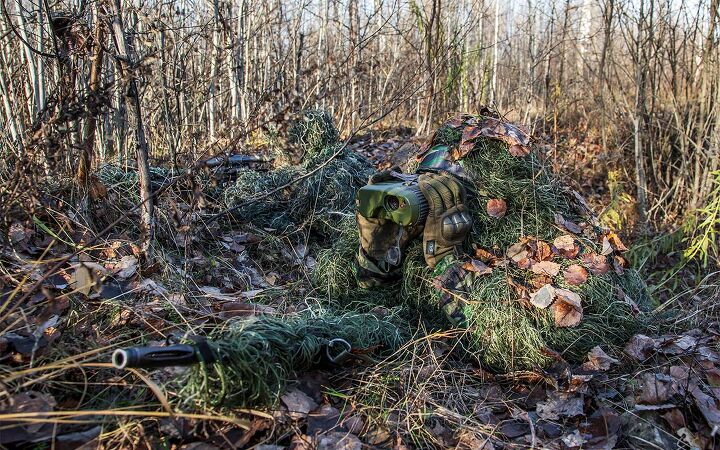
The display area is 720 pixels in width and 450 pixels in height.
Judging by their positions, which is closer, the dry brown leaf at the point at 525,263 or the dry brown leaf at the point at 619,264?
the dry brown leaf at the point at 525,263

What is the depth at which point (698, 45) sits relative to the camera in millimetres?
5566

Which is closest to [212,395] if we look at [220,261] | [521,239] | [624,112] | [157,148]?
[220,261]

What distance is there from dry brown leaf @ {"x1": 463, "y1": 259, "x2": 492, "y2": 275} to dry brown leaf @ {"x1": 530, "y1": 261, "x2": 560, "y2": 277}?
26cm

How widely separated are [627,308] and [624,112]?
13.2ft

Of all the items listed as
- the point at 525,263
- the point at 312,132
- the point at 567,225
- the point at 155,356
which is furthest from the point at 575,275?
the point at 312,132

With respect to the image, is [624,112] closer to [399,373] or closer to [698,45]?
[698,45]

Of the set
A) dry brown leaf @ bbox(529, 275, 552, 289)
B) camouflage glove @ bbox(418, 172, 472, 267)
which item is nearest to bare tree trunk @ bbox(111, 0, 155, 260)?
camouflage glove @ bbox(418, 172, 472, 267)

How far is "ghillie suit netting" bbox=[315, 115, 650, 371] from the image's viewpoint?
265 cm

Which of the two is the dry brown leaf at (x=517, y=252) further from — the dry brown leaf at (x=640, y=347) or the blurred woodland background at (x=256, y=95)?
the blurred woodland background at (x=256, y=95)

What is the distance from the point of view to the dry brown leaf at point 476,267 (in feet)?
9.28

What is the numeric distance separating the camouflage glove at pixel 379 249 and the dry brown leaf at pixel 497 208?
520mm

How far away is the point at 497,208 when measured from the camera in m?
3.07

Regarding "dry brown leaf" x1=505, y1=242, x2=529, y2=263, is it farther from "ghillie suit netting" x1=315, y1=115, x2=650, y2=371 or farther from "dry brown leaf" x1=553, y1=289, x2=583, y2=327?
"dry brown leaf" x1=553, y1=289, x2=583, y2=327

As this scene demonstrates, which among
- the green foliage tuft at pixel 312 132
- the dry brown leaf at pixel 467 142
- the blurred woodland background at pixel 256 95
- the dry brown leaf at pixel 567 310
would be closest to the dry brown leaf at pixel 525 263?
the dry brown leaf at pixel 567 310
